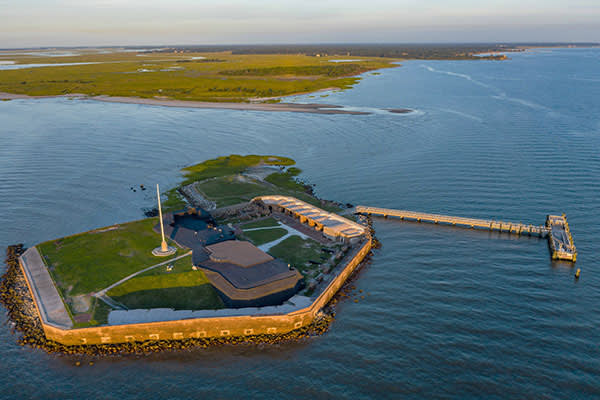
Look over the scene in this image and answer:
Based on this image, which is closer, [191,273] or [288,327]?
[288,327]

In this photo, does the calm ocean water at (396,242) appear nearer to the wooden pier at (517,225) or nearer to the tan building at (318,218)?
the wooden pier at (517,225)

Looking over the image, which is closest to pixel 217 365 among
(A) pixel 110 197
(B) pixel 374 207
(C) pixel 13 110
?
(B) pixel 374 207

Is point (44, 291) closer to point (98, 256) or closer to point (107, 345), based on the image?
point (98, 256)

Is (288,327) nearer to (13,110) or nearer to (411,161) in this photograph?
(411,161)

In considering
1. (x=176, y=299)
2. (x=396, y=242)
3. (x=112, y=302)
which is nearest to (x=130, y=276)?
(x=112, y=302)

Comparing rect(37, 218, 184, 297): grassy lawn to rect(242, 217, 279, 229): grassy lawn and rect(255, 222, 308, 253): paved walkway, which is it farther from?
rect(242, 217, 279, 229): grassy lawn

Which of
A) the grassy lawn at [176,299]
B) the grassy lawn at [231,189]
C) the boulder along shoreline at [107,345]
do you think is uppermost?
the grassy lawn at [231,189]

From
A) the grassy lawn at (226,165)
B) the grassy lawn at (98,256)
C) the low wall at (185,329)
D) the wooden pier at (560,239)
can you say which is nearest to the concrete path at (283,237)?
the grassy lawn at (98,256)
